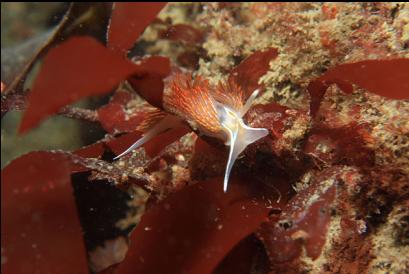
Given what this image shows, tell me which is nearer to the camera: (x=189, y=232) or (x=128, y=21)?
(x=128, y=21)

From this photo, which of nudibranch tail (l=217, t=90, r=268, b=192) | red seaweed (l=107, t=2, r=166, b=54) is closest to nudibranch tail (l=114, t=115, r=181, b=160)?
nudibranch tail (l=217, t=90, r=268, b=192)

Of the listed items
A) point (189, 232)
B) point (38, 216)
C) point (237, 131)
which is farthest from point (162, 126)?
point (38, 216)

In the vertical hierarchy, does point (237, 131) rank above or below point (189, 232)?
above

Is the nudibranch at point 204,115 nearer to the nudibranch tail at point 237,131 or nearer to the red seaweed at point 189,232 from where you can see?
the nudibranch tail at point 237,131

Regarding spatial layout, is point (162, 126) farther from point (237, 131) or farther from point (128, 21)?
point (128, 21)

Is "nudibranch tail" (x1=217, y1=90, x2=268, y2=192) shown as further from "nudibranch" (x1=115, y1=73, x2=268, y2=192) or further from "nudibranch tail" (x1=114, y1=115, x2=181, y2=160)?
"nudibranch tail" (x1=114, y1=115, x2=181, y2=160)

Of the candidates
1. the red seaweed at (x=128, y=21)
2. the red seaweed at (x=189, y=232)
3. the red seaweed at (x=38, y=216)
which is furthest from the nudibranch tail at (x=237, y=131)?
the red seaweed at (x=38, y=216)

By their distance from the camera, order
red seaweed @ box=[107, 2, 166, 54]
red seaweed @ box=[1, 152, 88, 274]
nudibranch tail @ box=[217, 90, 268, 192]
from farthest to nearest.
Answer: nudibranch tail @ box=[217, 90, 268, 192]
red seaweed @ box=[107, 2, 166, 54]
red seaweed @ box=[1, 152, 88, 274]

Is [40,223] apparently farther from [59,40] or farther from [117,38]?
[59,40]
